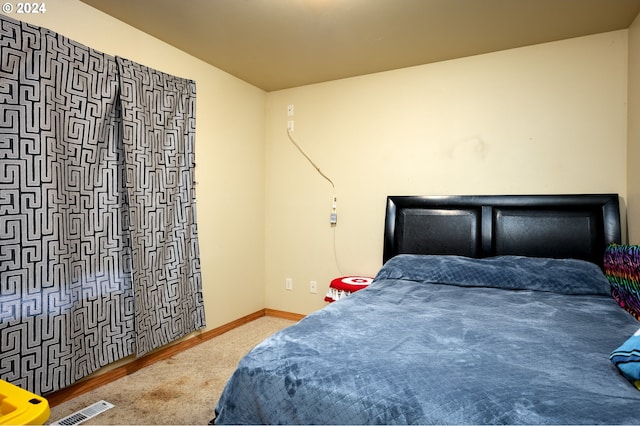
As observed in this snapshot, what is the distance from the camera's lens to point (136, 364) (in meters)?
2.50

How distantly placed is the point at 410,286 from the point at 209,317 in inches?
71.1

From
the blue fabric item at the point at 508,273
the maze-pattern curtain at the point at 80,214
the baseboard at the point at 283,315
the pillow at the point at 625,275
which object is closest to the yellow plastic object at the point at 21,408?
the maze-pattern curtain at the point at 80,214

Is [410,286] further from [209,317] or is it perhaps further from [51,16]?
[51,16]

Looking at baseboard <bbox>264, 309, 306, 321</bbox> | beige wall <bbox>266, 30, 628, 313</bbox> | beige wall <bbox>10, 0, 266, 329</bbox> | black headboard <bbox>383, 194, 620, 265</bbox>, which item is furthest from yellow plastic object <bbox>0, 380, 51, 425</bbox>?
baseboard <bbox>264, 309, 306, 321</bbox>

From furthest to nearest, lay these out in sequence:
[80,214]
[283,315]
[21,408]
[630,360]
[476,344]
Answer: [283,315], [80,214], [476,344], [630,360], [21,408]

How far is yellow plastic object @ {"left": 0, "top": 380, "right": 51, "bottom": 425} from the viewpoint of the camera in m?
0.82

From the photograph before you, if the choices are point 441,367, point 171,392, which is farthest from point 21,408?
point 171,392

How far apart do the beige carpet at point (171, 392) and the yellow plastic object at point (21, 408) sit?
1149 mm

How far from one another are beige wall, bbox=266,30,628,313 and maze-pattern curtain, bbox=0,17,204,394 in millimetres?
1164

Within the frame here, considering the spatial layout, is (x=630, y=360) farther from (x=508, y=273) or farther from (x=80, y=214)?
(x=80, y=214)

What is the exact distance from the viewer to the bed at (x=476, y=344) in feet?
3.15

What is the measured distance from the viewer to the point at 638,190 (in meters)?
2.21

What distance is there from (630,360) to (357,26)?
2.28 m

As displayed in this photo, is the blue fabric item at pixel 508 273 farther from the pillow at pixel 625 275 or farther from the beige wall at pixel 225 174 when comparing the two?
the beige wall at pixel 225 174
